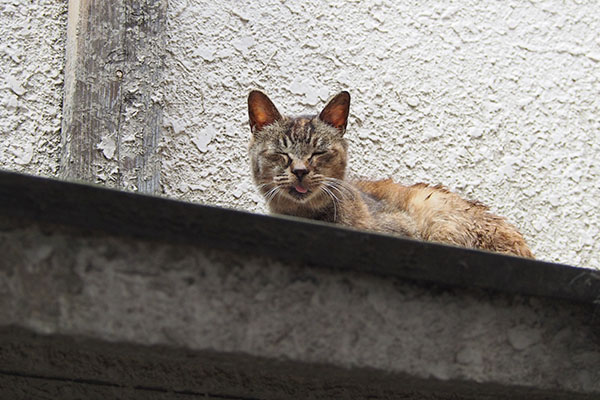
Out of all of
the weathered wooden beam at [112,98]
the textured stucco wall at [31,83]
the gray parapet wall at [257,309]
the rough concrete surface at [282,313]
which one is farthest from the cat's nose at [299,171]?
the rough concrete surface at [282,313]

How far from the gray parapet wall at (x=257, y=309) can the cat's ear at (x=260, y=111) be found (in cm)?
135

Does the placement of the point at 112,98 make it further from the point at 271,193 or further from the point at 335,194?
the point at 335,194

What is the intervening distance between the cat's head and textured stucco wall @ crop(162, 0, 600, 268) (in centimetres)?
14

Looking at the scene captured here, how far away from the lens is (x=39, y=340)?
87 cm

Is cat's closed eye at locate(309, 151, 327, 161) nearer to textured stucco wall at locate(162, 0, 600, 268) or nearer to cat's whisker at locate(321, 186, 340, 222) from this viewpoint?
cat's whisker at locate(321, 186, 340, 222)

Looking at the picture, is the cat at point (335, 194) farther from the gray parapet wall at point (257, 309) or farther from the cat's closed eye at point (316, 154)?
the gray parapet wall at point (257, 309)

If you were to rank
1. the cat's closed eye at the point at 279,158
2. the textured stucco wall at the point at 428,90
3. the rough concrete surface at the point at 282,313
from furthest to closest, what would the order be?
1. the textured stucco wall at the point at 428,90
2. the cat's closed eye at the point at 279,158
3. the rough concrete surface at the point at 282,313

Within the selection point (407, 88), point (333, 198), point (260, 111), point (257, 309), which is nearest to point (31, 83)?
point (260, 111)

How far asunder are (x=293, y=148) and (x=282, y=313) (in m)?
1.44

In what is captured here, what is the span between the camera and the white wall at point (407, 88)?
7.93ft

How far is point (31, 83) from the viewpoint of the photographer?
228 cm

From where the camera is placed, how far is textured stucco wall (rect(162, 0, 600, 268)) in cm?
248

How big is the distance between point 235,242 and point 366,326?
259 millimetres

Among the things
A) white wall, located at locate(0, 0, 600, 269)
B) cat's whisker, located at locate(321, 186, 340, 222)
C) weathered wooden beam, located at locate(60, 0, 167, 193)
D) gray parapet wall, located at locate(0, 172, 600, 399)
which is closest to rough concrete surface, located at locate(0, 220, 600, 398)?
gray parapet wall, located at locate(0, 172, 600, 399)
